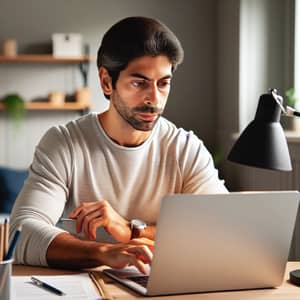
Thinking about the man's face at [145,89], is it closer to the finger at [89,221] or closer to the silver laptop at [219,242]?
the finger at [89,221]

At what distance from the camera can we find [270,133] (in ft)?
4.95

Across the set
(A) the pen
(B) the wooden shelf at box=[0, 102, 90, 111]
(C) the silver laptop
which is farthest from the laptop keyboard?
(B) the wooden shelf at box=[0, 102, 90, 111]

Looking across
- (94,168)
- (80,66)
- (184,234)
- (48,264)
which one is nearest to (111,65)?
(94,168)

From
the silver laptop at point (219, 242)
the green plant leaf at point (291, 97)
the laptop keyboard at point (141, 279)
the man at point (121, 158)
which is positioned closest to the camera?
the silver laptop at point (219, 242)

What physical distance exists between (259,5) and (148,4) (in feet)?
3.02

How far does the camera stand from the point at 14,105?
455 centimetres

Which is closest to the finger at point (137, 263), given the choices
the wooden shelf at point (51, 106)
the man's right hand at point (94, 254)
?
the man's right hand at point (94, 254)

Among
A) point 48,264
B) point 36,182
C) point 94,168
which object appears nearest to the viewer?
point 48,264

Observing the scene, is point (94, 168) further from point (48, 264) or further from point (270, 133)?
point (270, 133)

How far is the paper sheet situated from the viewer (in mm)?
1358

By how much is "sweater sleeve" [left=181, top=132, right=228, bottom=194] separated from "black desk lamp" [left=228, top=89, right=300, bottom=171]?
0.51 metres

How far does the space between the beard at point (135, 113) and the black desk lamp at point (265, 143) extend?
42 cm

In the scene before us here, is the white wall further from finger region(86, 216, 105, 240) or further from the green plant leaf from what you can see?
finger region(86, 216, 105, 240)

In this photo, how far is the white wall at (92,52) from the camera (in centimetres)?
460
